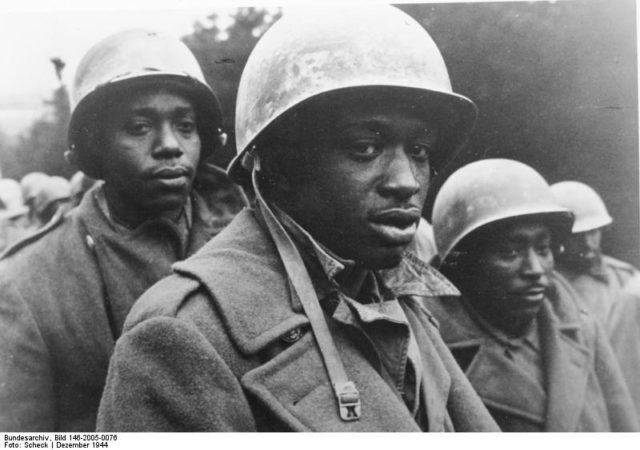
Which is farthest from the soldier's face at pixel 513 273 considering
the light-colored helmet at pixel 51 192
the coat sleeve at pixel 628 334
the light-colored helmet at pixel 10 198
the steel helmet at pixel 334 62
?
the light-colored helmet at pixel 10 198

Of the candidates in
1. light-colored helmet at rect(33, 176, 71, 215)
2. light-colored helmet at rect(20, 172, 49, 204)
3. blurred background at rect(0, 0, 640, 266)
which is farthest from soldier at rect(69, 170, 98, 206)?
light-colored helmet at rect(20, 172, 49, 204)

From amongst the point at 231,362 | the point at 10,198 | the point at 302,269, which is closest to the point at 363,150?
the point at 302,269

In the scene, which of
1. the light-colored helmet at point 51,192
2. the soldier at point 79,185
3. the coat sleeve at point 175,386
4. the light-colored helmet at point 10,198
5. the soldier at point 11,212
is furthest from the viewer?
the light-colored helmet at point 10,198

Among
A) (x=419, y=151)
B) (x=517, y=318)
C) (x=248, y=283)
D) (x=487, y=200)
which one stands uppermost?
(x=419, y=151)

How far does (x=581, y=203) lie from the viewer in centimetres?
398

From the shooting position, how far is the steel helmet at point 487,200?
3066 mm

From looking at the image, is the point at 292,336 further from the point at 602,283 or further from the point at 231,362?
the point at 602,283

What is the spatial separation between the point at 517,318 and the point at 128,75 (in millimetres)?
1782

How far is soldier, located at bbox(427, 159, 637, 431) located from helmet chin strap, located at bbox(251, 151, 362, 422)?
1293mm

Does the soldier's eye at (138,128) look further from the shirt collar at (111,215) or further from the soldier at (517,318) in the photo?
the soldier at (517,318)

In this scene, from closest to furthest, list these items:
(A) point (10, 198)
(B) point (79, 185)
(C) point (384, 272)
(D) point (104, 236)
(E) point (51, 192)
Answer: (C) point (384, 272) → (D) point (104, 236) → (B) point (79, 185) → (E) point (51, 192) → (A) point (10, 198)

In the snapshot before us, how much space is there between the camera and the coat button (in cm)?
183

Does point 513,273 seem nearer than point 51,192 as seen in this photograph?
Yes

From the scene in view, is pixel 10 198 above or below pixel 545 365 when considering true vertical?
below
